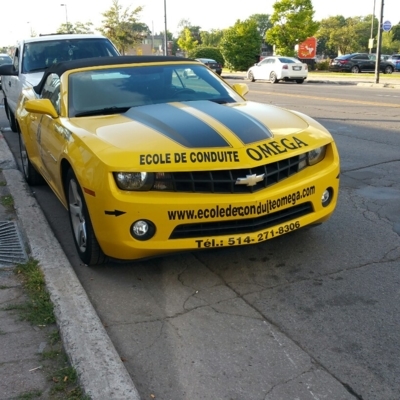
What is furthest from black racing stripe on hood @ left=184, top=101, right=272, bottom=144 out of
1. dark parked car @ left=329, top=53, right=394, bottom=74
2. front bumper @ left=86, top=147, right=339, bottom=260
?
dark parked car @ left=329, top=53, right=394, bottom=74

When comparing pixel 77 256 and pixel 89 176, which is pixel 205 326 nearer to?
pixel 89 176

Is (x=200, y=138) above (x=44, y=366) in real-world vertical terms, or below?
above

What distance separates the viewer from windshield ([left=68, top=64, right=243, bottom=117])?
16.5 feet

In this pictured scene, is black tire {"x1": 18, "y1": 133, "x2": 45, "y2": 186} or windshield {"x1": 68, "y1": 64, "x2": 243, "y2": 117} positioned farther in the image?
black tire {"x1": 18, "y1": 133, "x2": 45, "y2": 186}

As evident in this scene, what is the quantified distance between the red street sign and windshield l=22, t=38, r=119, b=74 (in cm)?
4081

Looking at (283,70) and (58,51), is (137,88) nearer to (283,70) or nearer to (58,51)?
(58,51)

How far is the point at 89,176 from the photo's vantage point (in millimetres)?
3971

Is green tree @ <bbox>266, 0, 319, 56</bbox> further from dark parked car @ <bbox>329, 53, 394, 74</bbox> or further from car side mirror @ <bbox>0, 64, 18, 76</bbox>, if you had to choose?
A: car side mirror @ <bbox>0, 64, 18, 76</bbox>

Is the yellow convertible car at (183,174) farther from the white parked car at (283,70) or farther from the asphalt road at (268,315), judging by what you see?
the white parked car at (283,70)

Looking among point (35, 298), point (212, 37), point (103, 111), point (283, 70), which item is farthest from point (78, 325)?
point (212, 37)

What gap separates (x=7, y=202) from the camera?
6.36m

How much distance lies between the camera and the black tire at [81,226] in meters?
4.21

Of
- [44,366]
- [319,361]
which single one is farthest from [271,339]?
[44,366]

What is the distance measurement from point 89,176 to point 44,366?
1.37 meters
